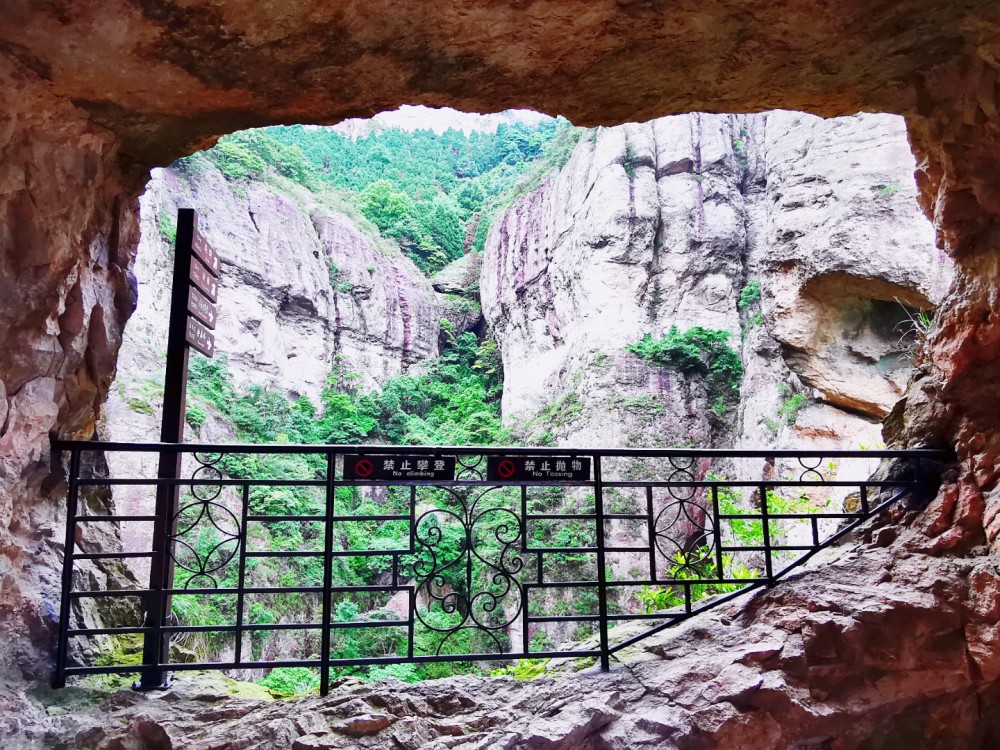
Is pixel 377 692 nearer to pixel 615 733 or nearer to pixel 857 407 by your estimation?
pixel 615 733

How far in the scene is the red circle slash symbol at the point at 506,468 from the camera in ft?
10.6

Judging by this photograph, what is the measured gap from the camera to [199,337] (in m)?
3.71

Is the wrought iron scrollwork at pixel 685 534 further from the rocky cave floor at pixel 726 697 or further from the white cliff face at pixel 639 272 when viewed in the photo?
the white cliff face at pixel 639 272

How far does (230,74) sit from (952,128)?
3.78 metres

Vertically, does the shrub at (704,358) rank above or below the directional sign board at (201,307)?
above

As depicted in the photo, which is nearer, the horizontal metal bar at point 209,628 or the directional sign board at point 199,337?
the horizontal metal bar at point 209,628

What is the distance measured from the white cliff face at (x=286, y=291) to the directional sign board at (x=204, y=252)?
30.1 feet

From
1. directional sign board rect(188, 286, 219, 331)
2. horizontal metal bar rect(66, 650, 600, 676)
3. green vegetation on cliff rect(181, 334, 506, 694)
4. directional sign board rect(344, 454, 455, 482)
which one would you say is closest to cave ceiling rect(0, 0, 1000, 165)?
directional sign board rect(188, 286, 219, 331)

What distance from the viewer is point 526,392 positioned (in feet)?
62.5

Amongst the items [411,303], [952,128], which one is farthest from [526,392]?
[952,128]

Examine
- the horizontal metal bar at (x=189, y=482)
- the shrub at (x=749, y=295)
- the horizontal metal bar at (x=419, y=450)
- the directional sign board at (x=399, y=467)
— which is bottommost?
the horizontal metal bar at (x=189, y=482)

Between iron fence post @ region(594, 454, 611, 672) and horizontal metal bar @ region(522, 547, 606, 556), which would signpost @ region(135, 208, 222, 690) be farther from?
iron fence post @ region(594, 454, 611, 672)

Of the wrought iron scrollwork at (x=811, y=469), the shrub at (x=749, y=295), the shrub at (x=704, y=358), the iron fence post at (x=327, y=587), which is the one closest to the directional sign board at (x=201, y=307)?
the iron fence post at (x=327, y=587)

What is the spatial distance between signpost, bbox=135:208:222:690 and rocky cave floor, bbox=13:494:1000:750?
9.3 inches
